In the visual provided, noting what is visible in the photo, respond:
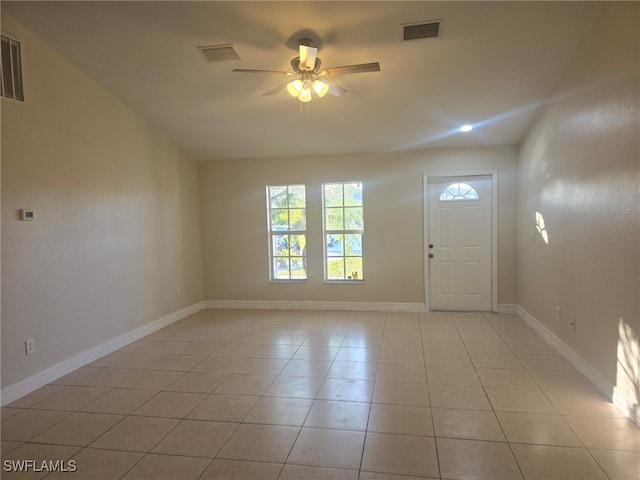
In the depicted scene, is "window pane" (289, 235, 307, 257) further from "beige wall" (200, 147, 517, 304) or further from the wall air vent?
the wall air vent

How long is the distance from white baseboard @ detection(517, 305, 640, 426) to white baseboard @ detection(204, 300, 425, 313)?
5.26 ft

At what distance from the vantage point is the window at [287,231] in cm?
551

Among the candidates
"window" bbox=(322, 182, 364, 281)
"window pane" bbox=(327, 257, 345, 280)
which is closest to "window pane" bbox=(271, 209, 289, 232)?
"window" bbox=(322, 182, 364, 281)

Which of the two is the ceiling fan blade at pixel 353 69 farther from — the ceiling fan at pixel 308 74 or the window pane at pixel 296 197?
the window pane at pixel 296 197

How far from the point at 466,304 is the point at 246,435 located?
389 centimetres

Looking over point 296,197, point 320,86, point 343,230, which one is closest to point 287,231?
point 296,197

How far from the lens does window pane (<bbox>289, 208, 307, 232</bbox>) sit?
5.50m

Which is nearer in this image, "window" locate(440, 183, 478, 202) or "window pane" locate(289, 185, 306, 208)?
"window" locate(440, 183, 478, 202)

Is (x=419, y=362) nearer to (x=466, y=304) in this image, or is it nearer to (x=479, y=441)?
(x=479, y=441)

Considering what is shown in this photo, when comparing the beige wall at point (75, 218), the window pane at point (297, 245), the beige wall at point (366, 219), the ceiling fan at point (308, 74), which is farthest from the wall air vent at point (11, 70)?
the window pane at point (297, 245)

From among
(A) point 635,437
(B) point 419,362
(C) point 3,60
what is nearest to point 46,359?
(C) point 3,60

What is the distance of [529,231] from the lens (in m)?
4.32

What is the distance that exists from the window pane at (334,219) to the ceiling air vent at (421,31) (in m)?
2.82

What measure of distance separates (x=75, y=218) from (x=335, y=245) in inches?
131
